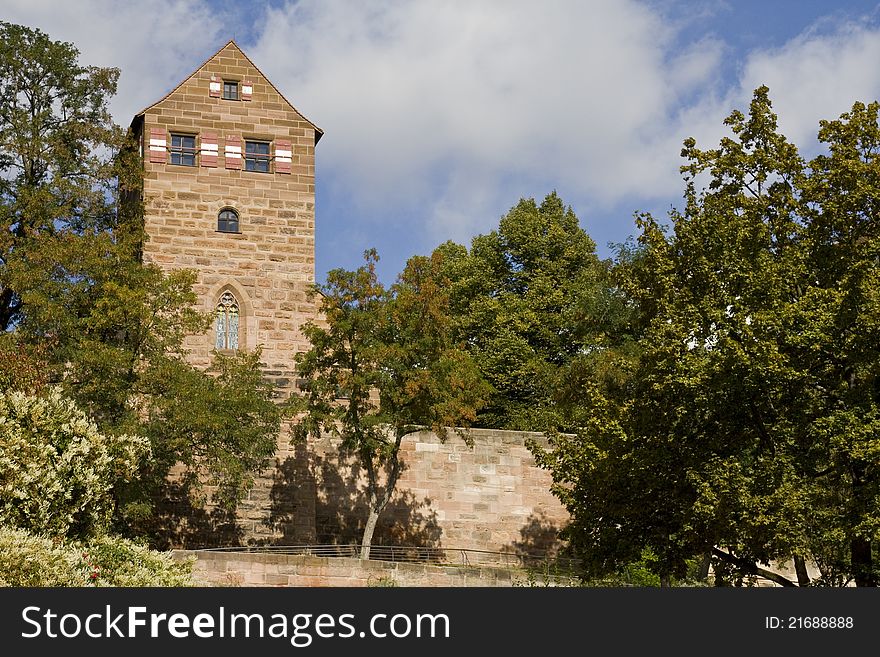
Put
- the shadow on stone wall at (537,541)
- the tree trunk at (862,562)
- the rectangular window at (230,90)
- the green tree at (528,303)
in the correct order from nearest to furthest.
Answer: the tree trunk at (862,562), the shadow on stone wall at (537,541), the rectangular window at (230,90), the green tree at (528,303)

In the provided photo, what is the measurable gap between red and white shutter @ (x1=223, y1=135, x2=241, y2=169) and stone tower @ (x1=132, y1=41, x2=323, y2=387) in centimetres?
3

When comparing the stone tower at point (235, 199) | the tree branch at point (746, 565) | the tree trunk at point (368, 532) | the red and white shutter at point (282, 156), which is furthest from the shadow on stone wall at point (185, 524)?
the tree branch at point (746, 565)

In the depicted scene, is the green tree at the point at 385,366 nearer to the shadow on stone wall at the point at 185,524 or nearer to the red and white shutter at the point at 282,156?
the shadow on stone wall at the point at 185,524

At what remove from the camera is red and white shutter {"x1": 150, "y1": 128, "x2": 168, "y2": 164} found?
36125 millimetres

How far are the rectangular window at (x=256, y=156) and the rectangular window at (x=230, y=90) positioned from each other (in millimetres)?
1247

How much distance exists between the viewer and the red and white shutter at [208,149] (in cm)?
3638

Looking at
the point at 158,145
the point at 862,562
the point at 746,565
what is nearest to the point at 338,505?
the point at 158,145

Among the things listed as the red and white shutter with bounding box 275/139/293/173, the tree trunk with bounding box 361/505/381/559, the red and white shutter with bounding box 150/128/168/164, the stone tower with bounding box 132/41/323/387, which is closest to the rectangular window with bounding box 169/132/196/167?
the stone tower with bounding box 132/41/323/387

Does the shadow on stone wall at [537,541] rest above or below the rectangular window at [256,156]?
below

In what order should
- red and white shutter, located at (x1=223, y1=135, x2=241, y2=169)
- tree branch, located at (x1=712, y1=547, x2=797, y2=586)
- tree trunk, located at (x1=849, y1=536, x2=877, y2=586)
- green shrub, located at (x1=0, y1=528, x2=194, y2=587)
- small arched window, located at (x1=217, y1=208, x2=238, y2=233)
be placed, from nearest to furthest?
green shrub, located at (x1=0, y1=528, x2=194, y2=587)
tree trunk, located at (x1=849, y1=536, x2=877, y2=586)
tree branch, located at (x1=712, y1=547, x2=797, y2=586)
small arched window, located at (x1=217, y1=208, x2=238, y2=233)
red and white shutter, located at (x1=223, y1=135, x2=241, y2=169)

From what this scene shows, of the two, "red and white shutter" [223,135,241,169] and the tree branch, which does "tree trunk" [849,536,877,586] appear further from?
"red and white shutter" [223,135,241,169]

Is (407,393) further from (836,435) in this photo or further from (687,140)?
(836,435)
